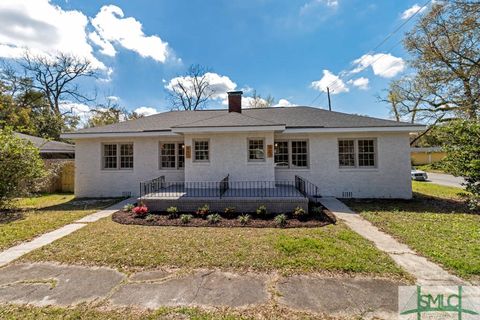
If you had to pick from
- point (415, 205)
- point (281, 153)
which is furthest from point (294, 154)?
point (415, 205)

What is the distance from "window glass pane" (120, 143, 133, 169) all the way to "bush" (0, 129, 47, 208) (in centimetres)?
339

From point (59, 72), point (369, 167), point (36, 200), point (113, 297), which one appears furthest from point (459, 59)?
point (59, 72)

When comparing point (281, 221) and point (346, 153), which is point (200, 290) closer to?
point (281, 221)

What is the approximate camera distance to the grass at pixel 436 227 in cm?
433

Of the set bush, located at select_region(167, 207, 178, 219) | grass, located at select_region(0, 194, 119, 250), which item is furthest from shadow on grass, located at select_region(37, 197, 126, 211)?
bush, located at select_region(167, 207, 178, 219)

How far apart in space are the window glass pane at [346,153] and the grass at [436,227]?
2.20 m

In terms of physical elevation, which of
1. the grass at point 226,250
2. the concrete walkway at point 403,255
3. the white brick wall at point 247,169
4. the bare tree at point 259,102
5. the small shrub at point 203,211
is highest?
the bare tree at point 259,102

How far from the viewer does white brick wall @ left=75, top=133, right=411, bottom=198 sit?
10.1m

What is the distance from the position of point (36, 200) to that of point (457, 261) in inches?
669

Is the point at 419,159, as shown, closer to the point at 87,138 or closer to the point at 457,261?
the point at 457,261

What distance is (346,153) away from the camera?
36.0ft

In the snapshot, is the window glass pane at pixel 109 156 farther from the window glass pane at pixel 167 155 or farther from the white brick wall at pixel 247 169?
the window glass pane at pixel 167 155

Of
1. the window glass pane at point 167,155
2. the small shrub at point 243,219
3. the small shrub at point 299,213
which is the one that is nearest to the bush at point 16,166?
the window glass pane at point 167,155

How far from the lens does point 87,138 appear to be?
1152 centimetres
